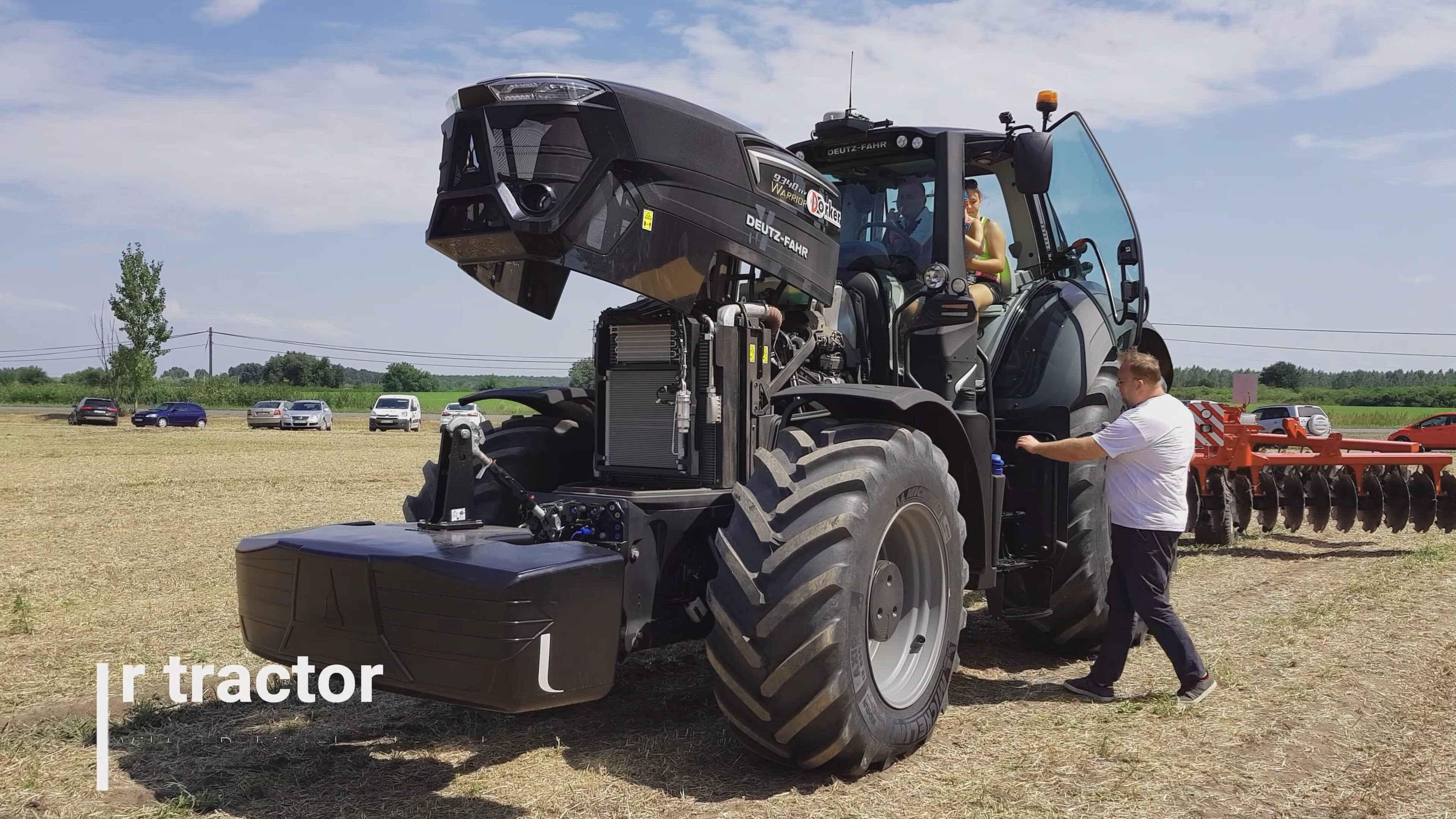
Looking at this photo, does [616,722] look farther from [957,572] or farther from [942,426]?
[942,426]

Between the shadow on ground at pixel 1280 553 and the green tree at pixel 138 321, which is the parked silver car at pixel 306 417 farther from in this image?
the shadow on ground at pixel 1280 553

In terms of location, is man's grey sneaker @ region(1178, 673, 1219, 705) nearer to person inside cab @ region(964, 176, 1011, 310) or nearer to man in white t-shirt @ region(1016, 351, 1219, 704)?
man in white t-shirt @ region(1016, 351, 1219, 704)

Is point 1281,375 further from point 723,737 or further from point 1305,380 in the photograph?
point 723,737

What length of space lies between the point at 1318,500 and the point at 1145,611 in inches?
280

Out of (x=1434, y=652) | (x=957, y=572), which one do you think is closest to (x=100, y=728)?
(x=957, y=572)

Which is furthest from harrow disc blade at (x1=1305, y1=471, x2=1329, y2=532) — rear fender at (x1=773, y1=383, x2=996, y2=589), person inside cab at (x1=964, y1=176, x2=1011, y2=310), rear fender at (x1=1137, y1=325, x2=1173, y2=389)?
rear fender at (x1=773, y1=383, x2=996, y2=589)

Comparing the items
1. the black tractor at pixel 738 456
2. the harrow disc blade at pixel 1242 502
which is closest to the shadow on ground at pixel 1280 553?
the harrow disc blade at pixel 1242 502

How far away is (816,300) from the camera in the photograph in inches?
204

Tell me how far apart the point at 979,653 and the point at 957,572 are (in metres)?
2.01

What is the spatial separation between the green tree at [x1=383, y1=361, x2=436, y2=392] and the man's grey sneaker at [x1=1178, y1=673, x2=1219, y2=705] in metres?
92.5

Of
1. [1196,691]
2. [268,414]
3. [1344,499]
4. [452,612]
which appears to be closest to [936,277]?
[1196,691]

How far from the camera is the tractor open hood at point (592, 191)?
406cm

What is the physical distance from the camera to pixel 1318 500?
11.3m

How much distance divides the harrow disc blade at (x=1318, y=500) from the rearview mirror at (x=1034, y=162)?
304 inches
